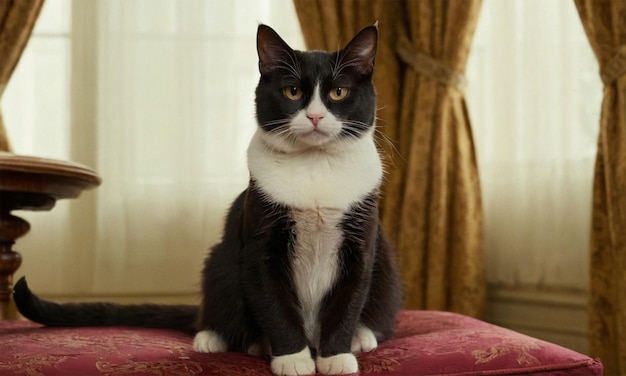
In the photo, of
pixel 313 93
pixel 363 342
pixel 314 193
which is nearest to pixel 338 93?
pixel 313 93

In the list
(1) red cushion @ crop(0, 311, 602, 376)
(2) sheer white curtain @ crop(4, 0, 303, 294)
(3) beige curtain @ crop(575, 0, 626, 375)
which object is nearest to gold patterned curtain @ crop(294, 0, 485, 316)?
(2) sheer white curtain @ crop(4, 0, 303, 294)

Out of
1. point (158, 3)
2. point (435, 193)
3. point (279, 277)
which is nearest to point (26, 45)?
point (158, 3)

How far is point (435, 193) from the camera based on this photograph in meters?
2.37

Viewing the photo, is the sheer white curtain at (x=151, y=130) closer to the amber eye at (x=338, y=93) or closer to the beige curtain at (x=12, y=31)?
the beige curtain at (x=12, y=31)

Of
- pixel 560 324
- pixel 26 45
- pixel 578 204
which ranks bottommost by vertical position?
pixel 560 324

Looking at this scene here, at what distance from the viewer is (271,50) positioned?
128cm

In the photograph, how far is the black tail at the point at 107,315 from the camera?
1.49 meters

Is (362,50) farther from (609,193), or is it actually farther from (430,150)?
(430,150)

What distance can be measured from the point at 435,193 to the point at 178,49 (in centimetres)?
103

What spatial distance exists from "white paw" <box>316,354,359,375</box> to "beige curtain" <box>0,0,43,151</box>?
166 cm

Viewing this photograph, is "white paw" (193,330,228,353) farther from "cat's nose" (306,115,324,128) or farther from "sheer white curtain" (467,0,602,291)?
"sheer white curtain" (467,0,602,291)

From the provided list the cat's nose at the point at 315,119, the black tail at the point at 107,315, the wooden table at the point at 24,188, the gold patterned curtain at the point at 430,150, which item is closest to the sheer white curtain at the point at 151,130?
the gold patterned curtain at the point at 430,150

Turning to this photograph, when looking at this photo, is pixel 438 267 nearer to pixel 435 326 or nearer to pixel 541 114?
pixel 541 114

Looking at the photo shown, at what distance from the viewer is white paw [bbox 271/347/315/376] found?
3.82 feet
